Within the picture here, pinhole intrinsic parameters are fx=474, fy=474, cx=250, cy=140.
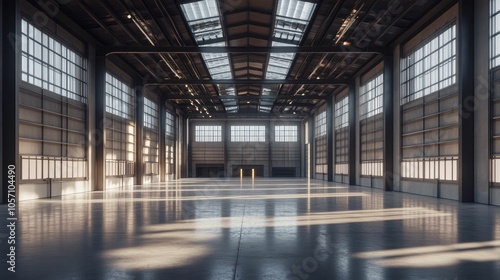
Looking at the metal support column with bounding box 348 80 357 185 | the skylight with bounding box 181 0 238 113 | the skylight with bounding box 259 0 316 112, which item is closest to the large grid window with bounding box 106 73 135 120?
the skylight with bounding box 181 0 238 113

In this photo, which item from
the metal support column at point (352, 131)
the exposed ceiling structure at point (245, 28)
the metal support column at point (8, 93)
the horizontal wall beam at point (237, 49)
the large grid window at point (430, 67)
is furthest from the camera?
the metal support column at point (352, 131)

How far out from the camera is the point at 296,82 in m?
45.6

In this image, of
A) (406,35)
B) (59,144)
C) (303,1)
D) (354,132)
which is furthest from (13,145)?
(354,132)

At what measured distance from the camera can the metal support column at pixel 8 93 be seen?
22734 mm

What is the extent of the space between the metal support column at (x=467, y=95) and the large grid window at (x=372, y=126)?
14755 mm

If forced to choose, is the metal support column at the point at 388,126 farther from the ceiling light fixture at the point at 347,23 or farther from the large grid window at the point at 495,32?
the large grid window at the point at 495,32

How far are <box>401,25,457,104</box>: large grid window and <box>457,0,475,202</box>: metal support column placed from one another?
205 cm

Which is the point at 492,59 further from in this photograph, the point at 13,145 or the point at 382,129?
the point at 13,145

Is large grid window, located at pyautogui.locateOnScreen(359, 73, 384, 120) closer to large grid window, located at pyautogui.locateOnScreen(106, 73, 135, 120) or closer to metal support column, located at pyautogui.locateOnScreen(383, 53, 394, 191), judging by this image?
metal support column, located at pyautogui.locateOnScreen(383, 53, 394, 191)

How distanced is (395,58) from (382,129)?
6.29 m

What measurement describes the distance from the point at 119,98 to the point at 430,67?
26635mm

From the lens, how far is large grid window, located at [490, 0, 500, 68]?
73.4 ft

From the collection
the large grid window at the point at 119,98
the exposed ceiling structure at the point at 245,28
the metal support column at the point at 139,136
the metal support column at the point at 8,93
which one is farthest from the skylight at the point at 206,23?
the metal support column at the point at 139,136

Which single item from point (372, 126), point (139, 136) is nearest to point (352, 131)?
point (372, 126)
